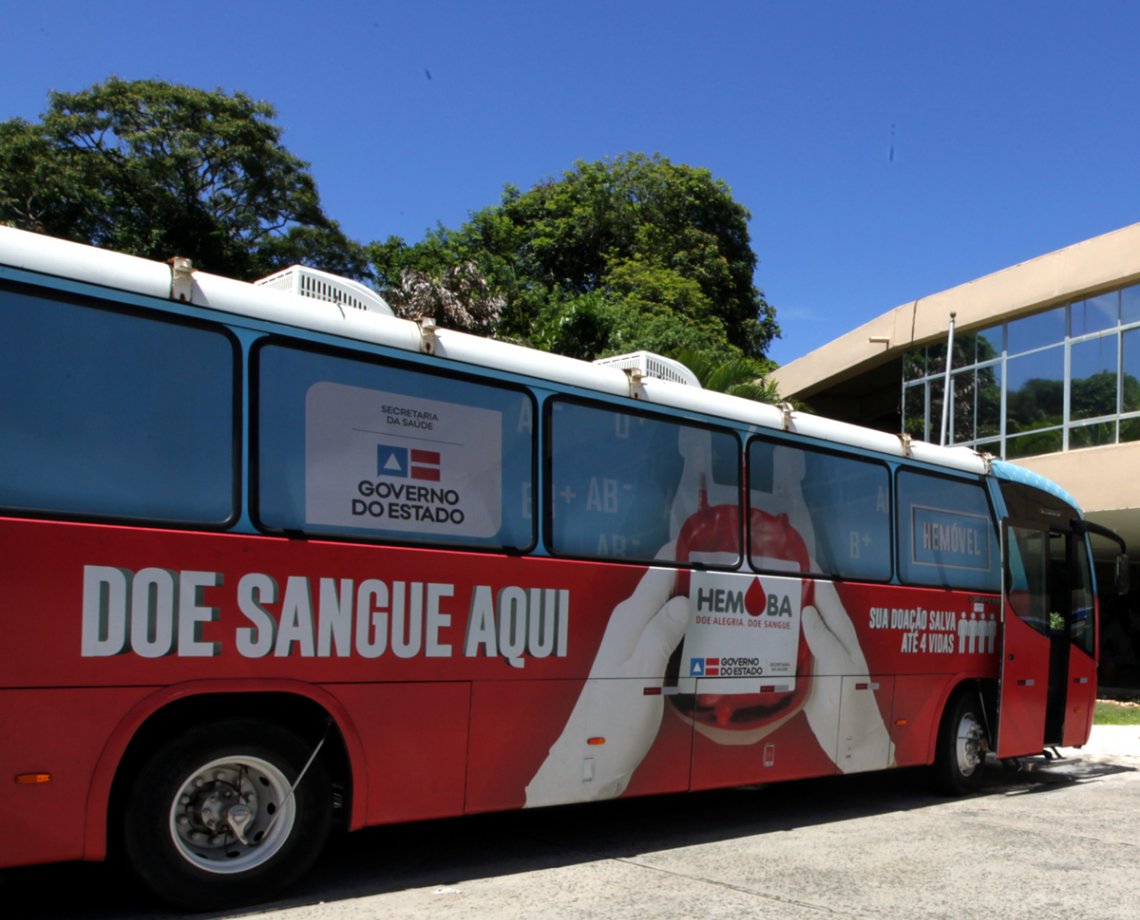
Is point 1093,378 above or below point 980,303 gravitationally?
below

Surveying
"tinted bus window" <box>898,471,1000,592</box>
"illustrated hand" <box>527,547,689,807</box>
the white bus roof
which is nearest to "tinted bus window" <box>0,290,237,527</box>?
the white bus roof

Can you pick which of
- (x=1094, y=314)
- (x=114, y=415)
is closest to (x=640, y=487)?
(x=114, y=415)

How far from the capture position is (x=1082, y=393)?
2311cm

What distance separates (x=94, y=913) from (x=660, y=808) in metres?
4.78

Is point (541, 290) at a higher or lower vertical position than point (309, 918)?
higher

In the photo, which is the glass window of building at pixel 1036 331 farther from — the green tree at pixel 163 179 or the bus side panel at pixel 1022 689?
the green tree at pixel 163 179

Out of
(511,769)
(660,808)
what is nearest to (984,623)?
(660,808)

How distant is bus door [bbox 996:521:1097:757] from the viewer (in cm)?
1054

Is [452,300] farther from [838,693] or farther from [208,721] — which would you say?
[208,721]

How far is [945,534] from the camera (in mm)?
9969

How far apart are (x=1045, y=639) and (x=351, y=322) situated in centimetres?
796

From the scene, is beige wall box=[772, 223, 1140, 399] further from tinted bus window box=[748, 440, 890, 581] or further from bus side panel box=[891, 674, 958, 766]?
tinted bus window box=[748, 440, 890, 581]

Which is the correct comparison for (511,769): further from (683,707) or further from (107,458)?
(107,458)

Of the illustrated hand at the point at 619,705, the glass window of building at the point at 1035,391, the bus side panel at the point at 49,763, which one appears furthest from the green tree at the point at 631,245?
the bus side panel at the point at 49,763
